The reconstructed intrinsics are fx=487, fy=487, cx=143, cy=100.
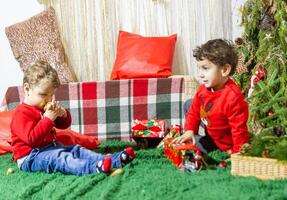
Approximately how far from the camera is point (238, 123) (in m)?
2.21

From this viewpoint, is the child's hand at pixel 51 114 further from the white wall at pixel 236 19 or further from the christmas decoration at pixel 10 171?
the white wall at pixel 236 19

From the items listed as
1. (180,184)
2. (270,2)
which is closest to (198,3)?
(270,2)

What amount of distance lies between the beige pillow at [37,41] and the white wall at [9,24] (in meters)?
0.15

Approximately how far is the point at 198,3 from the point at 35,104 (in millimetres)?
1413

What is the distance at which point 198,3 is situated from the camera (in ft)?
10.3

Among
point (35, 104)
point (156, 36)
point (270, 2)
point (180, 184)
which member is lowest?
point (180, 184)

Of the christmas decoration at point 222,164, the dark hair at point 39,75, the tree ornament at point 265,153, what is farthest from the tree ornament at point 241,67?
the dark hair at point 39,75

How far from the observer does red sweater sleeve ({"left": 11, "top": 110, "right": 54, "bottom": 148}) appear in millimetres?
Answer: 2094

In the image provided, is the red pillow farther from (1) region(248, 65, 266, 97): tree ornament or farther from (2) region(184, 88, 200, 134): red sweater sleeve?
(2) region(184, 88, 200, 134): red sweater sleeve

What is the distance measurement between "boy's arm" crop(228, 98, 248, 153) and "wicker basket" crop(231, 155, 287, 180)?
0.81 feet

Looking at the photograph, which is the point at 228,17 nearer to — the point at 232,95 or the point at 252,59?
the point at 252,59

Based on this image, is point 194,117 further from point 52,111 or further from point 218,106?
point 52,111

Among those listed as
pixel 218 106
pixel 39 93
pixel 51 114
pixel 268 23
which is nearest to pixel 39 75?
pixel 39 93

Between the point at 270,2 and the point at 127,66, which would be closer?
the point at 270,2
